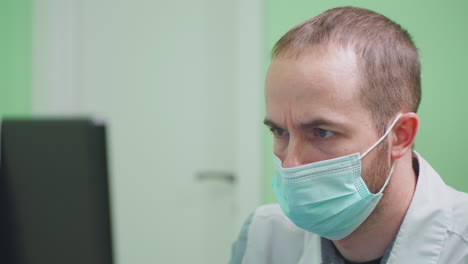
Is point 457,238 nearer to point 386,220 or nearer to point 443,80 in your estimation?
point 386,220

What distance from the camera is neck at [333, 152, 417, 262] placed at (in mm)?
890

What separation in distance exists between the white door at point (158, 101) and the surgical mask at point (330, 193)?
2.88ft

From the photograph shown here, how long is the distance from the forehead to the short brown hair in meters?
0.02

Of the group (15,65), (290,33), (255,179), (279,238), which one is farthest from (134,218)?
(290,33)

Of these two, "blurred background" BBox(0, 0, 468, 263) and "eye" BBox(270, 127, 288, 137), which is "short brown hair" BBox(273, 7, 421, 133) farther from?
"blurred background" BBox(0, 0, 468, 263)

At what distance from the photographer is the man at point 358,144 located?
2.71 ft

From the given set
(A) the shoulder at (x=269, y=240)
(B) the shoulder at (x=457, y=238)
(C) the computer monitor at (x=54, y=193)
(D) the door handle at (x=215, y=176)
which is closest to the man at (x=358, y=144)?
(B) the shoulder at (x=457, y=238)

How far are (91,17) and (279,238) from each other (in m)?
1.48

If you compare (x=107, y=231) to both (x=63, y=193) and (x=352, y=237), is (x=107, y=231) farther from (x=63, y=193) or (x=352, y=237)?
(x=352, y=237)

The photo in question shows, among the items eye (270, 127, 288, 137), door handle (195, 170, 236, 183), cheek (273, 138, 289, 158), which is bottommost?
door handle (195, 170, 236, 183)

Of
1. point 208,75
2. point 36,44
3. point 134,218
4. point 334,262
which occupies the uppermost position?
point 36,44

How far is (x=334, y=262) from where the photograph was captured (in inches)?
36.9

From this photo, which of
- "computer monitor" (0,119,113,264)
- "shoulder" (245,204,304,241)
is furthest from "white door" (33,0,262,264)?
"computer monitor" (0,119,113,264)

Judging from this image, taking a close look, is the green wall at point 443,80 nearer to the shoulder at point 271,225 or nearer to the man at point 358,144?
the man at point 358,144
